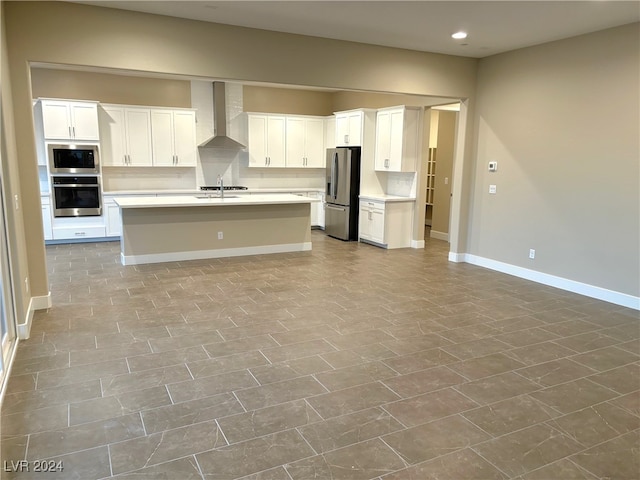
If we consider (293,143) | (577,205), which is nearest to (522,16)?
(577,205)

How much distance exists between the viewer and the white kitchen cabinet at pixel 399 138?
762 cm

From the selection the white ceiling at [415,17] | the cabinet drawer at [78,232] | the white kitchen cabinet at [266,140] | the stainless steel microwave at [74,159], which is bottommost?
the cabinet drawer at [78,232]

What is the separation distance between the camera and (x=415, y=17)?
4605 millimetres

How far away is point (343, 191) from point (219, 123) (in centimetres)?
277

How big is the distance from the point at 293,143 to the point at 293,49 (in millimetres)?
4151

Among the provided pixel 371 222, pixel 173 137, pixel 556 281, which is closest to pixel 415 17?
pixel 556 281

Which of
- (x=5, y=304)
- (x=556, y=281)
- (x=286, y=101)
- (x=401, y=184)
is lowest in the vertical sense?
(x=556, y=281)

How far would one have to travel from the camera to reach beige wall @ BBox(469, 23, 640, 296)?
488 centimetres

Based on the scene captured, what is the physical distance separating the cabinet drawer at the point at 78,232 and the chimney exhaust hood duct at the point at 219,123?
245cm

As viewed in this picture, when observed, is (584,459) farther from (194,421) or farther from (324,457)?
(194,421)

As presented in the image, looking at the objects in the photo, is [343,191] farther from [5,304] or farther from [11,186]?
[5,304]

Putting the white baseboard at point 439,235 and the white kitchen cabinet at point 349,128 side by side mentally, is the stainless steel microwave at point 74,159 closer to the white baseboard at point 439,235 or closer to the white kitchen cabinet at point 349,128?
the white kitchen cabinet at point 349,128

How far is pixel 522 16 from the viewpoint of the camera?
455 cm

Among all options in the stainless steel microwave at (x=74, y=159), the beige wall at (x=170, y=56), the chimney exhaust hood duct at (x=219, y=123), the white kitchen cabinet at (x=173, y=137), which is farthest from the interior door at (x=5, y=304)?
the chimney exhaust hood duct at (x=219, y=123)
